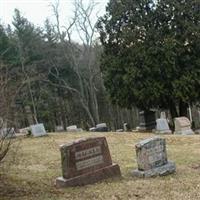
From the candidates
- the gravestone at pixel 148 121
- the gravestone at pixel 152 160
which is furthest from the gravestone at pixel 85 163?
the gravestone at pixel 148 121

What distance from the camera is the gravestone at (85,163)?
8734 millimetres

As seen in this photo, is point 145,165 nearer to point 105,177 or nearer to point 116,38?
point 105,177

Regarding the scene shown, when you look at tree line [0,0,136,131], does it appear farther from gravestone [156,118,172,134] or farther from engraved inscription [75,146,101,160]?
engraved inscription [75,146,101,160]

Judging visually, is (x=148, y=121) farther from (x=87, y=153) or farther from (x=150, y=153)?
(x=87, y=153)

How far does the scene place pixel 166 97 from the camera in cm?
2445

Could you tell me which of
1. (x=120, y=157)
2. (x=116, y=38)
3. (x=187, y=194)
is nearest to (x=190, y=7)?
(x=116, y=38)

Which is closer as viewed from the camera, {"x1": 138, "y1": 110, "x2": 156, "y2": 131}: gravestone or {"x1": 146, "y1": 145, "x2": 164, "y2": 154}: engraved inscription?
{"x1": 146, "y1": 145, "x2": 164, "y2": 154}: engraved inscription

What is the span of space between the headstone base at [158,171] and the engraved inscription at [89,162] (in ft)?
2.75

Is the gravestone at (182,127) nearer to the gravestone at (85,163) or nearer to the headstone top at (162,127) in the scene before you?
the headstone top at (162,127)

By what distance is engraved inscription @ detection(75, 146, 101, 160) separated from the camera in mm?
8877

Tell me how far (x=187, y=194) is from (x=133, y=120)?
35.7 metres

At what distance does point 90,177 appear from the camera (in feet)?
29.2

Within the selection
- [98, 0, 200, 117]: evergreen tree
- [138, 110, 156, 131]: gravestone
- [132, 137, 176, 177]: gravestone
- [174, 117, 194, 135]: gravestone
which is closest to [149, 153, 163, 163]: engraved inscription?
[132, 137, 176, 177]: gravestone

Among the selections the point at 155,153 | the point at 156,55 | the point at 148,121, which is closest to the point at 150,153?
the point at 155,153
